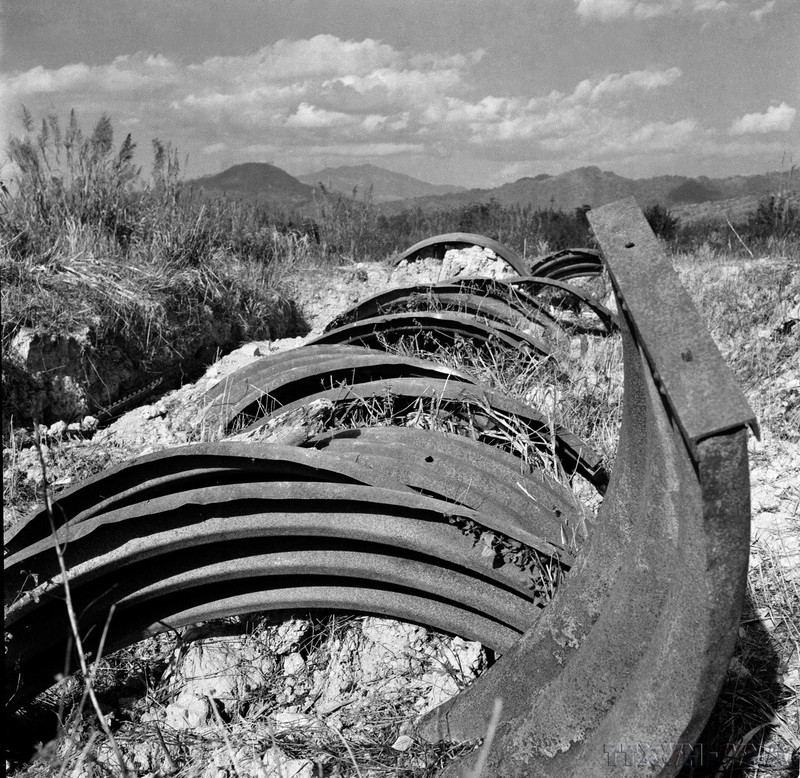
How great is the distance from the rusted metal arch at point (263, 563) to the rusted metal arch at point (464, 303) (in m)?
3.07

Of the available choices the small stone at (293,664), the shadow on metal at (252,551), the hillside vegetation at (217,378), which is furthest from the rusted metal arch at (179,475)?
the small stone at (293,664)

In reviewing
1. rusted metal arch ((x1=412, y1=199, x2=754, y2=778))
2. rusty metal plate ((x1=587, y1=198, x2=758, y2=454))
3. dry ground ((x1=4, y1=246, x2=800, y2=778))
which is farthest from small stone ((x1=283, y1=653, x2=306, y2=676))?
rusty metal plate ((x1=587, y1=198, x2=758, y2=454))

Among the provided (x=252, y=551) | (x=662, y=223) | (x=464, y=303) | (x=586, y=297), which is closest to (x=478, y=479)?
(x=252, y=551)

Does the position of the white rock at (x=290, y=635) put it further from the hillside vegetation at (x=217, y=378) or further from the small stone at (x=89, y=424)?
the small stone at (x=89, y=424)

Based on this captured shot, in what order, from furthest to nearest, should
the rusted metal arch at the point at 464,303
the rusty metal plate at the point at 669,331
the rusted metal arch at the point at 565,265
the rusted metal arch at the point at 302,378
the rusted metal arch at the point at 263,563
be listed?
the rusted metal arch at the point at 565,265
the rusted metal arch at the point at 464,303
the rusted metal arch at the point at 302,378
the rusted metal arch at the point at 263,563
the rusty metal plate at the point at 669,331

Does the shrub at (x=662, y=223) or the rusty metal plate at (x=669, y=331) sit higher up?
the shrub at (x=662, y=223)

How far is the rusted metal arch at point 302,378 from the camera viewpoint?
3854mm

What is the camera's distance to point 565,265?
7.41 meters

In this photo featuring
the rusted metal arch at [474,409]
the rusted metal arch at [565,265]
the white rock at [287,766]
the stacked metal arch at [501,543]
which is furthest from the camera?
the rusted metal arch at [565,265]

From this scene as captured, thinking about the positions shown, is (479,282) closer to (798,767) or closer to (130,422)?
(130,422)

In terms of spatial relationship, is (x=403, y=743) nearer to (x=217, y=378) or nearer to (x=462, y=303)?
(x=217, y=378)

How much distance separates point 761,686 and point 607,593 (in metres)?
0.79

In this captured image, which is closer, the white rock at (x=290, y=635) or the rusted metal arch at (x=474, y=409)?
the white rock at (x=290, y=635)

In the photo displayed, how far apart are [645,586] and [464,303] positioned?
3891mm
